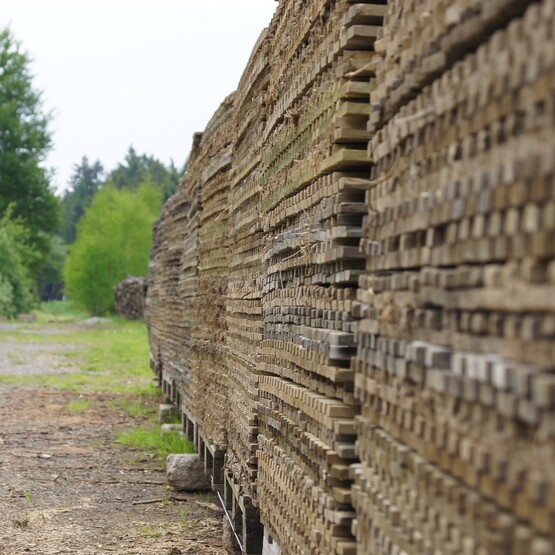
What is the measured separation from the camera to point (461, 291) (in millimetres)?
2254

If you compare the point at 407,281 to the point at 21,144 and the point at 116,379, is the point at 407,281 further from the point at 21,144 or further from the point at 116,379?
the point at 21,144

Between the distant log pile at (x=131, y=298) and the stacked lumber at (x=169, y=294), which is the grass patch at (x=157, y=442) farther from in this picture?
the distant log pile at (x=131, y=298)

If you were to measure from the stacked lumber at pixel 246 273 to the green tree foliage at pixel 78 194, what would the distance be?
101 meters

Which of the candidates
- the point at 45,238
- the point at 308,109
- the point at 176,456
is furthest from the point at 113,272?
the point at 308,109

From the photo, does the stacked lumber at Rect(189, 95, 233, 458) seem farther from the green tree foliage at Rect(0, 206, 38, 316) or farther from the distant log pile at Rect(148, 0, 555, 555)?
the green tree foliage at Rect(0, 206, 38, 316)

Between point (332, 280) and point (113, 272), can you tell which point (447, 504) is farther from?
point (113, 272)

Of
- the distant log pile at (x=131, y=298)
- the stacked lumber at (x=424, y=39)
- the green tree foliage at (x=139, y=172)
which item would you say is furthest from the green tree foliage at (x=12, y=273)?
the green tree foliage at (x=139, y=172)

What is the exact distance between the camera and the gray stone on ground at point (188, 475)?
966 centimetres

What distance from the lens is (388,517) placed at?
279cm

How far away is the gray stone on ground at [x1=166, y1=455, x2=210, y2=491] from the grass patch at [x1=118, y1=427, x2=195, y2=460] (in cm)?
118

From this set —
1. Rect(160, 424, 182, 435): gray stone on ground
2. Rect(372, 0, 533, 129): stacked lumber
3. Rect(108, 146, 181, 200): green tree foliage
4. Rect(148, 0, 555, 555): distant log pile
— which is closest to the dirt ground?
Rect(160, 424, 182, 435): gray stone on ground

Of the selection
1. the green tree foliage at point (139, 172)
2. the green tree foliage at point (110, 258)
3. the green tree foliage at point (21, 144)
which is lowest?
the green tree foliage at point (110, 258)

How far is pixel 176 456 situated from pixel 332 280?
6.41 meters

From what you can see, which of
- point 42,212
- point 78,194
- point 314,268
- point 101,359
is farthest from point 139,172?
point 314,268
